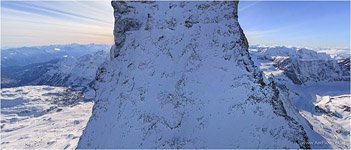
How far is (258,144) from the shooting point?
35.0 metres

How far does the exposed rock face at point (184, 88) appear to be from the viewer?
120ft

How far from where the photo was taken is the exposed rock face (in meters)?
36.6

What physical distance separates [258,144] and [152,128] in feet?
39.6

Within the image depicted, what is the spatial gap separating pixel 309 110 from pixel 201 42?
134569 mm

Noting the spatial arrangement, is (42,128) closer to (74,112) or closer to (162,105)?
(74,112)

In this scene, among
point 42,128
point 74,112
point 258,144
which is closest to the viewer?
point 258,144

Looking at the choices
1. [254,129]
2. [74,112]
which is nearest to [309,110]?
[74,112]

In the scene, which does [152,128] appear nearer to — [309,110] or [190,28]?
[190,28]

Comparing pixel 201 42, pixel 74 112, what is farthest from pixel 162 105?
pixel 74 112

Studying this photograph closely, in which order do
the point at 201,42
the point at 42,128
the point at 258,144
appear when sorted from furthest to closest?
the point at 42,128 → the point at 201,42 → the point at 258,144

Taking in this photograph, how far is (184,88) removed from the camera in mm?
41250

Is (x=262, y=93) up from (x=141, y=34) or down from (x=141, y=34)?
down

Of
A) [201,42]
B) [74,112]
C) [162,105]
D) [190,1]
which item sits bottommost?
[74,112]

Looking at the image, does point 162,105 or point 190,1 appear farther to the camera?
point 190,1
